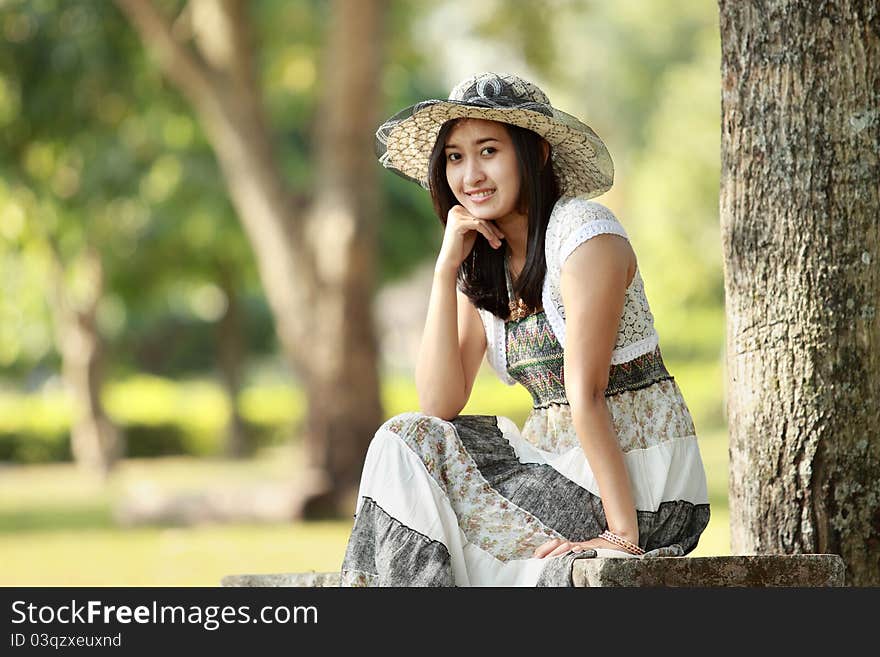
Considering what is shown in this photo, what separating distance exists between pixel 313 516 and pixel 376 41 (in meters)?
4.38

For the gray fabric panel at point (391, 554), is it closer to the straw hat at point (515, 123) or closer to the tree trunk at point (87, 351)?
the straw hat at point (515, 123)

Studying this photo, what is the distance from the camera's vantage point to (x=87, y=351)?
71.7 ft

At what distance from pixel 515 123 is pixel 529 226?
280mm

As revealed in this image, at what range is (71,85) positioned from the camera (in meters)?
16.6

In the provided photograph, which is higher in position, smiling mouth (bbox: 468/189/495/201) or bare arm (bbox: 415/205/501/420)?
smiling mouth (bbox: 468/189/495/201)

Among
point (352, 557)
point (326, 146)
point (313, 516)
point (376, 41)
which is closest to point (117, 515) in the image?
point (313, 516)

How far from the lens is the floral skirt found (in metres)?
3.27

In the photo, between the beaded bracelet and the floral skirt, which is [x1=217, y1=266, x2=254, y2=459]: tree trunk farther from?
the beaded bracelet

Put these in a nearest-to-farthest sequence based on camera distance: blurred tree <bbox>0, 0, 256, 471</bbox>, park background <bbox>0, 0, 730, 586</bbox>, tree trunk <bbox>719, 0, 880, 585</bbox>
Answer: tree trunk <bbox>719, 0, 880, 585</bbox> → park background <bbox>0, 0, 730, 586</bbox> → blurred tree <bbox>0, 0, 256, 471</bbox>

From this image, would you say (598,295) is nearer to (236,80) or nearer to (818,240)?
(818,240)

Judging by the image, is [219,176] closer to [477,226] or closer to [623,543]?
[477,226]

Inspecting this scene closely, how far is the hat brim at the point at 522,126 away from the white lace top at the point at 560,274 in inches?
7.0

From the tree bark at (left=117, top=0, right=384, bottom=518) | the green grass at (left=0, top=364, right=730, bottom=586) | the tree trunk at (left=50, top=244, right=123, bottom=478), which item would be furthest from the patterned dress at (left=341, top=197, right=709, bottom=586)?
the tree trunk at (left=50, top=244, right=123, bottom=478)

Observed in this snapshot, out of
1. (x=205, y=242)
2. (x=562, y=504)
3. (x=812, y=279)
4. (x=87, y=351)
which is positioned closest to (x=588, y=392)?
(x=562, y=504)
